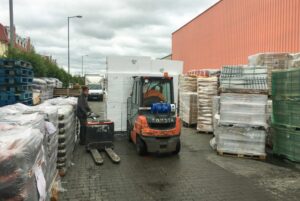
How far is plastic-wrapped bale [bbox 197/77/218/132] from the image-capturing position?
525 inches

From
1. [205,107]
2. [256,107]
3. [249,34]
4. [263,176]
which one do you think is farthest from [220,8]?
[263,176]

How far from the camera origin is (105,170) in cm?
769

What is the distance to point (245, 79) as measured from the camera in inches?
377

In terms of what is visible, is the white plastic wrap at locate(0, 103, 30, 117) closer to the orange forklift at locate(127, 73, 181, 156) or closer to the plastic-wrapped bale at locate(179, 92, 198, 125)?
the orange forklift at locate(127, 73, 181, 156)

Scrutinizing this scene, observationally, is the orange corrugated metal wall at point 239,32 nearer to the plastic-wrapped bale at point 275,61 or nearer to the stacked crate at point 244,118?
the plastic-wrapped bale at point 275,61

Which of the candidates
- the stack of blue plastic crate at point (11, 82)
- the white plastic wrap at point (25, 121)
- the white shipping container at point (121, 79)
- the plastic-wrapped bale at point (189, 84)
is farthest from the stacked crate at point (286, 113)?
the stack of blue plastic crate at point (11, 82)

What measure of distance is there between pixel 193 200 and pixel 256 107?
14.4 feet

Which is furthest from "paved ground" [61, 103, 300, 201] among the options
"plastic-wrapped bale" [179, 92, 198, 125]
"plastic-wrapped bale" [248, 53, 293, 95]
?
"plastic-wrapped bale" [179, 92, 198, 125]

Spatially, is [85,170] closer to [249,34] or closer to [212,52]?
[249,34]

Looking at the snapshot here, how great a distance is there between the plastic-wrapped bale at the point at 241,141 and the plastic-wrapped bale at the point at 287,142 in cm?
52

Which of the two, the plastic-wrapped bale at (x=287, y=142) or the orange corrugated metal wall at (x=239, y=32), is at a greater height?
the orange corrugated metal wall at (x=239, y=32)

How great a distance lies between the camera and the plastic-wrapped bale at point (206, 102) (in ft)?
43.7

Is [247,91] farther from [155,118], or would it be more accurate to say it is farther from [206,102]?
[206,102]

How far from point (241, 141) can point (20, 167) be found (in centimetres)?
737
